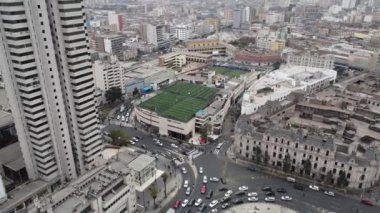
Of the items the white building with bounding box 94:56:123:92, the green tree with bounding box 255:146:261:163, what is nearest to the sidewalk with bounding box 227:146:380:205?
the green tree with bounding box 255:146:261:163

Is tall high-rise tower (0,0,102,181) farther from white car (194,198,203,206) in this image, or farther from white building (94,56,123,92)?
white building (94,56,123,92)

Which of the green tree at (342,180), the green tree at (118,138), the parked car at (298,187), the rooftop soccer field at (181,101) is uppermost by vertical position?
the rooftop soccer field at (181,101)

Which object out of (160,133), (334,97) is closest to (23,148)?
(160,133)

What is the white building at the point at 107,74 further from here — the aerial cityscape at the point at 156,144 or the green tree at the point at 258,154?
the green tree at the point at 258,154

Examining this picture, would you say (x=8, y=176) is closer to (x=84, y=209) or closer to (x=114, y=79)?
(x=84, y=209)

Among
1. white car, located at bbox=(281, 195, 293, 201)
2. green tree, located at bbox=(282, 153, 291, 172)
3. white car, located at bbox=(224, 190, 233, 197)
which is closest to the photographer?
white car, located at bbox=(281, 195, 293, 201)

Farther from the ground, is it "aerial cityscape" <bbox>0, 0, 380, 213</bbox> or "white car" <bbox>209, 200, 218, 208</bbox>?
"aerial cityscape" <bbox>0, 0, 380, 213</bbox>

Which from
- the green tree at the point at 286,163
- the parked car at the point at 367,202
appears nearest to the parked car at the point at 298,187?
the green tree at the point at 286,163
